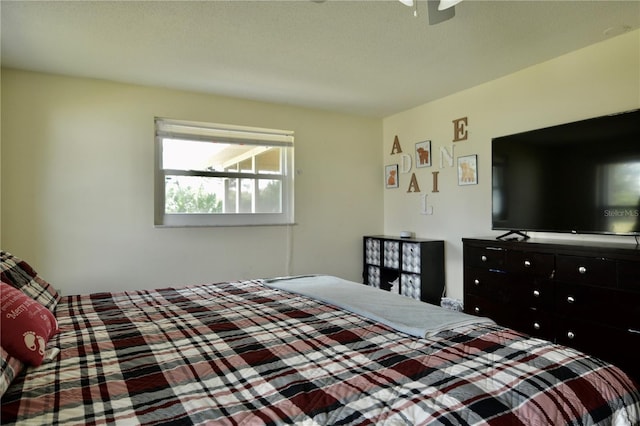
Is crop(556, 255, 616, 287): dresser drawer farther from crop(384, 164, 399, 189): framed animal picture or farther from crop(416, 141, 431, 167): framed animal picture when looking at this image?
crop(384, 164, 399, 189): framed animal picture

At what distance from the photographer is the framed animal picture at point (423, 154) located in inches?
154

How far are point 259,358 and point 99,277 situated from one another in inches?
104

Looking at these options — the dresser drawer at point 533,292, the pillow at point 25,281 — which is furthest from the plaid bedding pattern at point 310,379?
the dresser drawer at point 533,292

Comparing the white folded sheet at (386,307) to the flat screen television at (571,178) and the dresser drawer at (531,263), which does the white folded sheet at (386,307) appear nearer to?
the dresser drawer at (531,263)

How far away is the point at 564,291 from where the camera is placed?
2340 mm

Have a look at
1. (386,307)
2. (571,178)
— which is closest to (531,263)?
(571,178)

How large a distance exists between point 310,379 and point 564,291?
2042mm

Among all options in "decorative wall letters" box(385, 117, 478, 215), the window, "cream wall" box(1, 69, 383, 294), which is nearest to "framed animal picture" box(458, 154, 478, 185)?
"decorative wall letters" box(385, 117, 478, 215)

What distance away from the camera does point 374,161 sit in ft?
14.8

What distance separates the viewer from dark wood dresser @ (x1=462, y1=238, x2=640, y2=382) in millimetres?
2035

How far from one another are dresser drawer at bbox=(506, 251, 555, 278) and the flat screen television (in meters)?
0.28

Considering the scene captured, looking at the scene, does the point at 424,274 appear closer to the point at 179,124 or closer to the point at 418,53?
the point at 418,53

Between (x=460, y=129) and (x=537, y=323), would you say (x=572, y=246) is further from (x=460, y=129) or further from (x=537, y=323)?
(x=460, y=129)

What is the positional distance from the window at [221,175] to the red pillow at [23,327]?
2136 mm
